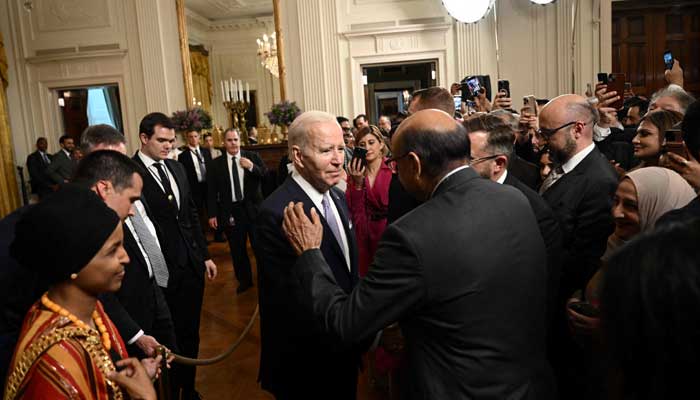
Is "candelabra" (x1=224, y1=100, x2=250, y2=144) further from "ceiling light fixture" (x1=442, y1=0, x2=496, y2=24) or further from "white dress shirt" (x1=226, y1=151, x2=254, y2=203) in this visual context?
"ceiling light fixture" (x1=442, y1=0, x2=496, y2=24)

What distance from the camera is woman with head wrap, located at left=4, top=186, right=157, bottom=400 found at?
1.19 m

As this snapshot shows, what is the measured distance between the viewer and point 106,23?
30.9 feet

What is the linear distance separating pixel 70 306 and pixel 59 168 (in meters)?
9.07

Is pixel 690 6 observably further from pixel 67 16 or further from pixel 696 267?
pixel 67 16

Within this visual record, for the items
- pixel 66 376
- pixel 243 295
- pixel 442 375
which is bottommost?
pixel 243 295

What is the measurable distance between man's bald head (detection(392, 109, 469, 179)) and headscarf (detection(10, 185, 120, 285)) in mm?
873

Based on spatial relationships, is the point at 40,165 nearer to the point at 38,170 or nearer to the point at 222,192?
the point at 38,170

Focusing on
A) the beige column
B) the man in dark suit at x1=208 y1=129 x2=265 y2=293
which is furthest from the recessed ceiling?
the man in dark suit at x1=208 y1=129 x2=265 y2=293

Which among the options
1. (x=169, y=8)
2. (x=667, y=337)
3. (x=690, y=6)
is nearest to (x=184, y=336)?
(x=667, y=337)

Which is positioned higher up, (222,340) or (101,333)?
(101,333)

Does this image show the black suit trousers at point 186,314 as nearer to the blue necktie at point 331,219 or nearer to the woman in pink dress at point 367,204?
the woman in pink dress at point 367,204

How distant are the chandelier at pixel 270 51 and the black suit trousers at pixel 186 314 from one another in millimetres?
6700

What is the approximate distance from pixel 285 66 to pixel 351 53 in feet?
3.95

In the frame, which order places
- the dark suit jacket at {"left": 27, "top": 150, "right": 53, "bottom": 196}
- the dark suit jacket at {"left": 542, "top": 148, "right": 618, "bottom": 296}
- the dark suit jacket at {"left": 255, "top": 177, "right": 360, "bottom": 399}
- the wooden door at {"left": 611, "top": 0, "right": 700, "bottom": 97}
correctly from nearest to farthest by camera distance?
the dark suit jacket at {"left": 255, "top": 177, "right": 360, "bottom": 399}, the dark suit jacket at {"left": 542, "top": 148, "right": 618, "bottom": 296}, the wooden door at {"left": 611, "top": 0, "right": 700, "bottom": 97}, the dark suit jacket at {"left": 27, "top": 150, "right": 53, "bottom": 196}
